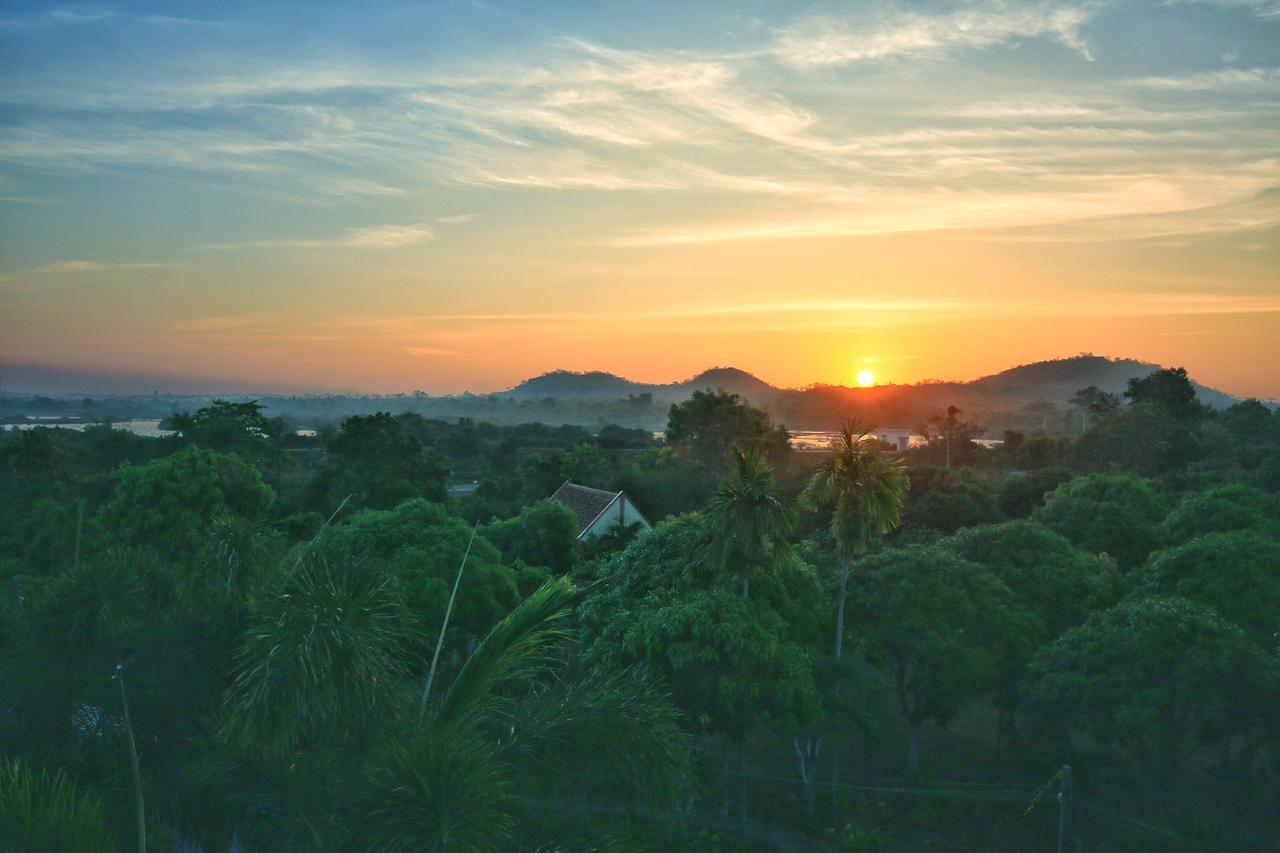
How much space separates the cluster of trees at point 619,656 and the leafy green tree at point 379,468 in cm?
14

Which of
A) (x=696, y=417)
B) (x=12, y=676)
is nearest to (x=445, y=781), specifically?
(x=12, y=676)

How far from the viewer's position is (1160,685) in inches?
619

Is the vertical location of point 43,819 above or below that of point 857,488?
below

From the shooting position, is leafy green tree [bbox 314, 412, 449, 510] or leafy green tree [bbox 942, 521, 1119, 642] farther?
leafy green tree [bbox 314, 412, 449, 510]

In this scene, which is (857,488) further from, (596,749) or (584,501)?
(584,501)

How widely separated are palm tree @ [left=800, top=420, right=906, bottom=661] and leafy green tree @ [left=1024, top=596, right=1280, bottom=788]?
435cm

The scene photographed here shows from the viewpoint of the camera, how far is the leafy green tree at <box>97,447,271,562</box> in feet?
94.5

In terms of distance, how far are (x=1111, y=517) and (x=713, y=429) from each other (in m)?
20.8

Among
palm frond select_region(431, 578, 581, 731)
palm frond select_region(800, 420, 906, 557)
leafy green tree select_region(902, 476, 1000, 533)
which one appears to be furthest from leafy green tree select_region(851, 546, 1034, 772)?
leafy green tree select_region(902, 476, 1000, 533)

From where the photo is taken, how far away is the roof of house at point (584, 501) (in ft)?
117

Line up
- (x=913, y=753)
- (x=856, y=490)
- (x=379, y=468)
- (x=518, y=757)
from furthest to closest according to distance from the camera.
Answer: (x=379, y=468), (x=913, y=753), (x=856, y=490), (x=518, y=757)

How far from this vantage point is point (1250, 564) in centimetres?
1936

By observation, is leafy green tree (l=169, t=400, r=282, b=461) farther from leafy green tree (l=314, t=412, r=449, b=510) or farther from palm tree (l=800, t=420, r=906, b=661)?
palm tree (l=800, t=420, r=906, b=661)

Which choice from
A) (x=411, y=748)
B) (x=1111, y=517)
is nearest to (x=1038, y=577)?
(x=1111, y=517)
